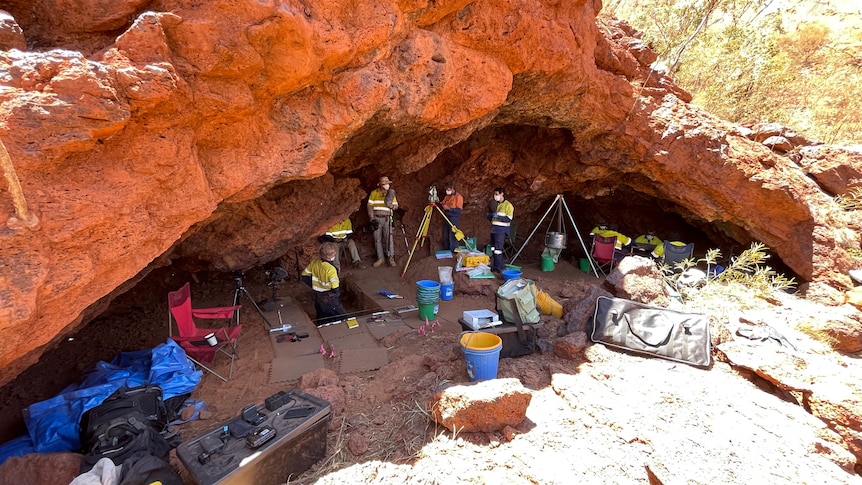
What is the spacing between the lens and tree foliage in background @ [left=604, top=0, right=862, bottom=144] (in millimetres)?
8758

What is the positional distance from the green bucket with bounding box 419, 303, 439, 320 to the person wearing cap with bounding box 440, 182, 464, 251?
2.81 metres

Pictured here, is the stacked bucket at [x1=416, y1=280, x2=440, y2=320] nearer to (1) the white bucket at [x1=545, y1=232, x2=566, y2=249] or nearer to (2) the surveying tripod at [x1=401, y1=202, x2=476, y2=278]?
(2) the surveying tripod at [x1=401, y1=202, x2=476, y2=278]

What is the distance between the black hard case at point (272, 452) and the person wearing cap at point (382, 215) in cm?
522

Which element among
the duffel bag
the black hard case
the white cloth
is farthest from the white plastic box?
the white cloth

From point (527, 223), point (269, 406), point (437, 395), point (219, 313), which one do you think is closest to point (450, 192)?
point (527, 223)

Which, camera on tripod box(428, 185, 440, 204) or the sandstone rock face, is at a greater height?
the sandstone rock face

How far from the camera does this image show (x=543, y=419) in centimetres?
336

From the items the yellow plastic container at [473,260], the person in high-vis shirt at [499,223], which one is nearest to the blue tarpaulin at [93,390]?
the yellow plastic container at [473,260]

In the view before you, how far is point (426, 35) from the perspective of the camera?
4.08 meters

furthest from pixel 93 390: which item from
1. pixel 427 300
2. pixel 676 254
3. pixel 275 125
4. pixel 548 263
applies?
pixel 676 254

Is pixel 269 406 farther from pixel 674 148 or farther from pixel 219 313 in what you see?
pixel 674 148

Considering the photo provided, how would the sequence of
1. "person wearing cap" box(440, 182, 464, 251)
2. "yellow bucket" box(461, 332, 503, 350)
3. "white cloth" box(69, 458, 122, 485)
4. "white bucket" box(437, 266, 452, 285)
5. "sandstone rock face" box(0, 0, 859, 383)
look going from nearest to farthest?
"sandstone rock face" box(0, 0, 859, 383) → "white cloth" box(69, 458, 122, 485) → "yellow bucket" box(461, 332, 503, 350) → "white bucket" box(437, 266, 452, 285) → "person wearing cap" box(440, 182, 464, 251)

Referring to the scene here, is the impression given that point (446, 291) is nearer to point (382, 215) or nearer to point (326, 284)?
point (326, 284)

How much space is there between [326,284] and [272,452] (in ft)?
10.8
